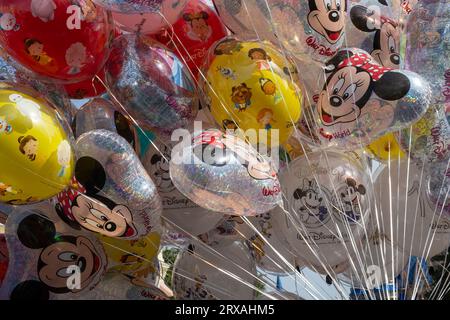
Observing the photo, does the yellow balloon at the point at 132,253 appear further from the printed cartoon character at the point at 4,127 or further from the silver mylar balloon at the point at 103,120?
the printed cartoon character at the point at 4,127

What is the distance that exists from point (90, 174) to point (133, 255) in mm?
572

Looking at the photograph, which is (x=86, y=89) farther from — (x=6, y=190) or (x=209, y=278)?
(x=209, y=278)

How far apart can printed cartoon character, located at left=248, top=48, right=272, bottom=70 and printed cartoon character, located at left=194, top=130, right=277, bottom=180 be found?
353mm

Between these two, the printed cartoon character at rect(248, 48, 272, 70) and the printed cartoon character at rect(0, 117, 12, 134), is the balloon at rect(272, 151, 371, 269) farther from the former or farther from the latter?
the printed cartoon character at rect(0, 117, 12, 134)

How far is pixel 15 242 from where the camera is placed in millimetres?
3033

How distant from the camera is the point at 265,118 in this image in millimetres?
2873

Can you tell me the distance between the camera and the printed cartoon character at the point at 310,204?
3.04m

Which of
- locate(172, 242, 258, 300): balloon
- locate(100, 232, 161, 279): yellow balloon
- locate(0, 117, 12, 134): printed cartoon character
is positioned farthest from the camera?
locate(172, 242, 258, 300): balloon

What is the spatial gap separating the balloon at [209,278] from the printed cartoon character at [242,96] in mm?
744

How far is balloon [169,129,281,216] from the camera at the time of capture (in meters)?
2.61

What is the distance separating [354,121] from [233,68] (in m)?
0.53

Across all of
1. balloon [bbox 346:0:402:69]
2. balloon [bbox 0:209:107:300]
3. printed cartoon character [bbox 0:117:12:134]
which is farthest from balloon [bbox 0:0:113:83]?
balloon [bbox 346:0:402:69]

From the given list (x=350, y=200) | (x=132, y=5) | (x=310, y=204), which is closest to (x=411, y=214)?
(x=350, y=200)
